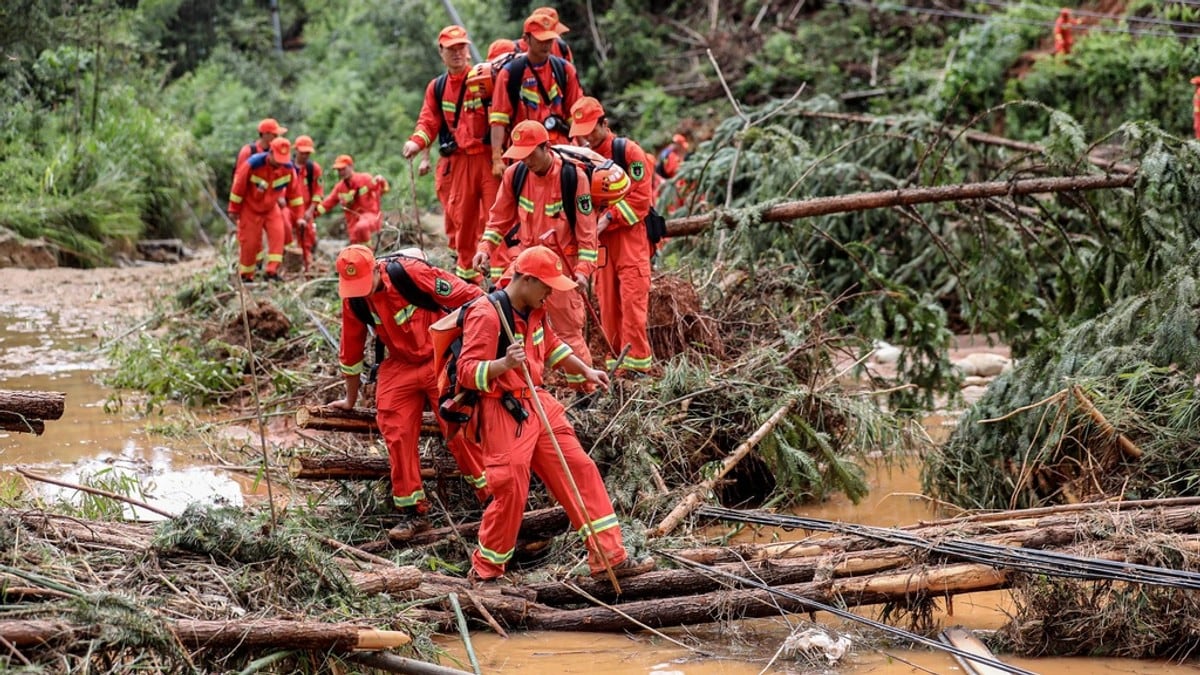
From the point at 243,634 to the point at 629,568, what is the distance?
6.66 ft

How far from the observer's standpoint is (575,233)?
7.95 m

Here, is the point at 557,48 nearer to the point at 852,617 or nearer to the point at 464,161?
the point at 464,161

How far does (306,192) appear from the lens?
51.5 ft

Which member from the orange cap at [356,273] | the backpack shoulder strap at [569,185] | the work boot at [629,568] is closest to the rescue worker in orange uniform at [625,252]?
the backpack shoulder strap at [569,185]

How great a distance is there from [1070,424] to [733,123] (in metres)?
5.80

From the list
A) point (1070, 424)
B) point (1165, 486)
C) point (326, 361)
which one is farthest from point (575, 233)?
point (1165, 486)

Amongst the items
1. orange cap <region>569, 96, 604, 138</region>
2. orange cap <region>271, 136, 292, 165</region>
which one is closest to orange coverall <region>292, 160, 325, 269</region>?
orange cap <region>271, 136, 292, 165</region>

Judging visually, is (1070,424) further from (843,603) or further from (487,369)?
(487,369)

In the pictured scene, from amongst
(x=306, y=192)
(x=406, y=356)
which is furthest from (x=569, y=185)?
(x=306, y=192)

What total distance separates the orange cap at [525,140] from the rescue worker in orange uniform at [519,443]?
161 centimetres

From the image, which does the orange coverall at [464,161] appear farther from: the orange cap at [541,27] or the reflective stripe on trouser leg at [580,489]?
the reflective stripe on trouser leg at [580,489]

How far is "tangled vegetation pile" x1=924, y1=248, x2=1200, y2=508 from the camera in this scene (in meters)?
6.95

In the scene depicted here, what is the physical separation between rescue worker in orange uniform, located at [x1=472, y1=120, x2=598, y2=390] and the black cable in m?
1.79

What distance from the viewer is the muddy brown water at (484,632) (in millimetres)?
5598
